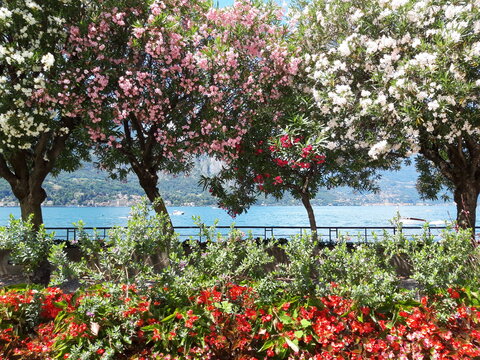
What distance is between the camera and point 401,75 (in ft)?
33.2

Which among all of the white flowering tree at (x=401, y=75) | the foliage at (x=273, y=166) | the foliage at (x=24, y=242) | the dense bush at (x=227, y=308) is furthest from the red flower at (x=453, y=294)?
the foliage at (x=273, y=166)

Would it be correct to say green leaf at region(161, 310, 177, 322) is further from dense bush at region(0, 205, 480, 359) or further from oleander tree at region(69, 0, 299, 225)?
oleander tree at region(69, 0, 299, 225)

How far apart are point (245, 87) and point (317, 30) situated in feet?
9.77

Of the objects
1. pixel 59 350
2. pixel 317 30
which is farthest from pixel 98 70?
pixel 59 350

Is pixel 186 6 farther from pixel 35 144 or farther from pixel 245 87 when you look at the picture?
pixel 35 144

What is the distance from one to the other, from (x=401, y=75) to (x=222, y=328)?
7804 millimetres

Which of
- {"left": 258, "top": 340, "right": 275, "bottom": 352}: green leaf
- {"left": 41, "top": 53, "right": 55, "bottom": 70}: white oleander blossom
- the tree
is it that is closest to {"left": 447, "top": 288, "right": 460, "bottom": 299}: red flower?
{"left": 258, "top": 340, "right": 275, "bottom": 352}: green leaf

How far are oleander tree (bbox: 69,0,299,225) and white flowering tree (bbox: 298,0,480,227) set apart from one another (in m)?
1.42

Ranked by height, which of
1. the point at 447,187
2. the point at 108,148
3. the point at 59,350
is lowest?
the point at 59,350

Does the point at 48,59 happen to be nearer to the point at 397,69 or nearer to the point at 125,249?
the point at 125,249

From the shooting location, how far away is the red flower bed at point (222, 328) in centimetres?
489

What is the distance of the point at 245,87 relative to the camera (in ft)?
40.6

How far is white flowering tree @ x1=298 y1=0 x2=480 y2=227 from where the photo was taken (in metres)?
9.81

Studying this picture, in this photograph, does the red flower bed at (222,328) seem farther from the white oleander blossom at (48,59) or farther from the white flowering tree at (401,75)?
the white oleander blossom at (48,59)
